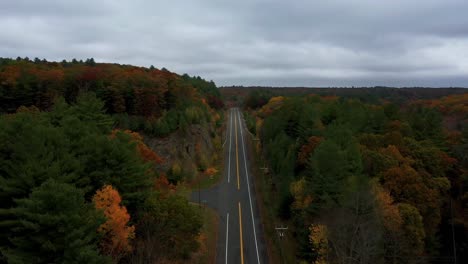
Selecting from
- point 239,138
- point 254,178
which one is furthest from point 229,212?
point 239,138

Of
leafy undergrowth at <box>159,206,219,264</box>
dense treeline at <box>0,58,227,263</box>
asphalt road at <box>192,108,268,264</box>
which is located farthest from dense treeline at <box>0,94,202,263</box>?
asphalt road at <box>192,108,268,264</box>

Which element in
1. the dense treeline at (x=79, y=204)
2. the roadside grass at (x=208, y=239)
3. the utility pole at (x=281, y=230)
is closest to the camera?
the dense treeline at (x=79, y=204)

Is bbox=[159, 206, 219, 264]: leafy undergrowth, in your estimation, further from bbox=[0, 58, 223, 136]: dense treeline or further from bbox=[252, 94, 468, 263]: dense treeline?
bbox=[0, 58, 223, 136]: dense treeline

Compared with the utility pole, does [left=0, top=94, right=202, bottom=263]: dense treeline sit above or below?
above

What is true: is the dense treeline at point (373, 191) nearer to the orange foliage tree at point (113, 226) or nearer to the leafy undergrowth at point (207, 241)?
the leafy undergrowth at point (207, 241)

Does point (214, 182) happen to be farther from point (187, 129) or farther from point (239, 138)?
point (239, 138)

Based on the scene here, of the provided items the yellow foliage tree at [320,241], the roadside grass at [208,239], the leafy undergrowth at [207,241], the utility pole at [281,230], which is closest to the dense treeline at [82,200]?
the leafy undergrowth at [207,241]

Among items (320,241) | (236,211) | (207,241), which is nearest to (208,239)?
(207,241)

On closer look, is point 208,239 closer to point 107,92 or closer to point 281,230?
point 281,230
